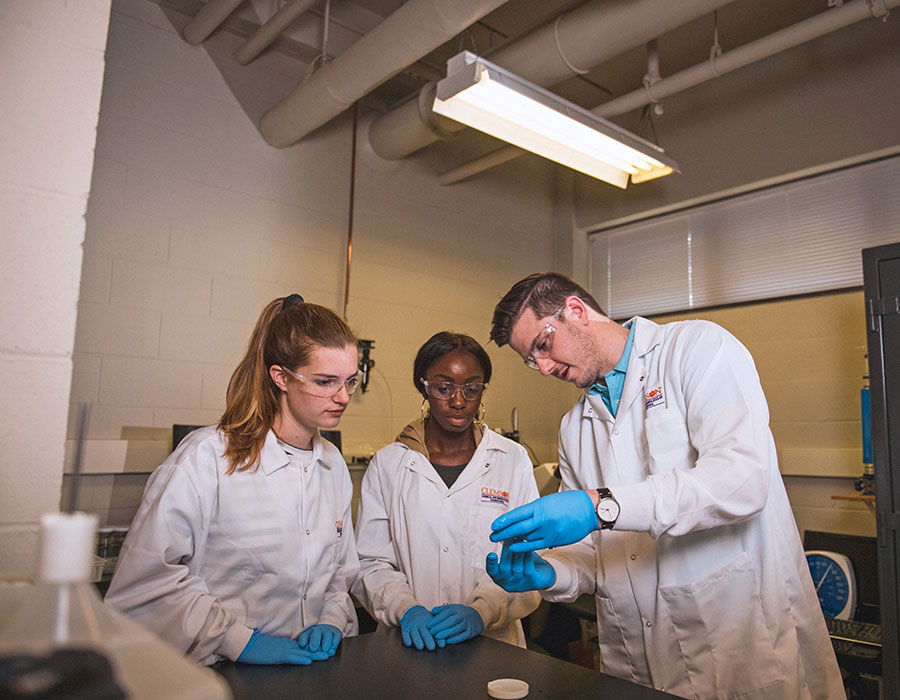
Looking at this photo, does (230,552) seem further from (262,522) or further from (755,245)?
(755,245)

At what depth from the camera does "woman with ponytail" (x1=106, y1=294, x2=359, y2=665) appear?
1243 millimetres

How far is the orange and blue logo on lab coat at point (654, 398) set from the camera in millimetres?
1463

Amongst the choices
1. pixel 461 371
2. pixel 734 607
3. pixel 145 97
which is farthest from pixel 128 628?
pixel 145 97

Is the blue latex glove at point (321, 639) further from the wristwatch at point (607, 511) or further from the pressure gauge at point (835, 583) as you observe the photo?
the pressure gauge at point (835, 583)

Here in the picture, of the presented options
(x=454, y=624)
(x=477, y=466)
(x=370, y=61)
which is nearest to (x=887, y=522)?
(x=477, y=466)

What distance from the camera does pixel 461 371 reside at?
2010mm

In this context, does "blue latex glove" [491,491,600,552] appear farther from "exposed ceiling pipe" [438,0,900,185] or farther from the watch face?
"exposed ceiling pipe" [438,0,900,185]

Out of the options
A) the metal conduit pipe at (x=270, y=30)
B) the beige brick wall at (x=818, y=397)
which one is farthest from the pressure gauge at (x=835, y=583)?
the metal conduit pipe at (x=270, y=30)

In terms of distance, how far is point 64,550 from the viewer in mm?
438

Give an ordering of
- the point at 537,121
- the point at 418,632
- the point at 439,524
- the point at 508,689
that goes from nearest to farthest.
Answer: the point at 508,689 → the point at 418,632 → the point at 439,524 → the point at 537,121

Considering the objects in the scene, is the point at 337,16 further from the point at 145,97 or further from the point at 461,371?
the point at 461,371

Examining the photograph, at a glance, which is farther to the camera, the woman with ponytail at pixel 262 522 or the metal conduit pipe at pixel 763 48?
the metal conduit pipe at pixel 763 48

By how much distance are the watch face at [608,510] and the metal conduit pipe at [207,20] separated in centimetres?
232

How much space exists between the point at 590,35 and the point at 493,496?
1.63 metres
